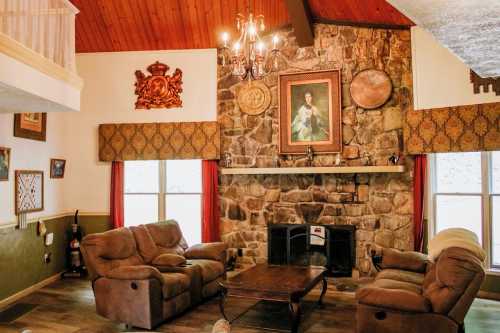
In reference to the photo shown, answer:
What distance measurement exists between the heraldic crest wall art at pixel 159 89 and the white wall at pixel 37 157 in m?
1.29

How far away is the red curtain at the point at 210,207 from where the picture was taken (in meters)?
6.62

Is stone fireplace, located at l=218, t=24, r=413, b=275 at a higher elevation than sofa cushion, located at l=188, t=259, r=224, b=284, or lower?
higher

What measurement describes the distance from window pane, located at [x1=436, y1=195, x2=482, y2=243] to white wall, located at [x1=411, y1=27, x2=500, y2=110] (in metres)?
1.23

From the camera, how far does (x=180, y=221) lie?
6.93 meters

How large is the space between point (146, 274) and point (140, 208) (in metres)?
2.92

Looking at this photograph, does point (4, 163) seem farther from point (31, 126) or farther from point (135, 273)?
point (135, 273)

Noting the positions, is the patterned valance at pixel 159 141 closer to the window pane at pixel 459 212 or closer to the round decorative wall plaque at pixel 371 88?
the round decorative wall plaque at pixel 371 88

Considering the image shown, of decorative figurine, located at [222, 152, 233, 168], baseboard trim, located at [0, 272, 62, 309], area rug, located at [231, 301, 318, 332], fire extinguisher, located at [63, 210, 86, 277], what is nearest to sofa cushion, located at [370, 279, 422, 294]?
area rug, located at [231, 301, 318, 332]

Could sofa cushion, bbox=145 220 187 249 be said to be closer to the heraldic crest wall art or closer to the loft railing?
the heraldic crest wall art

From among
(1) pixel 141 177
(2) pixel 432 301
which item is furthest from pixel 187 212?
(2) pixel 432 301

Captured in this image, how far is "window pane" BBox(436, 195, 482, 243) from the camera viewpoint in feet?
Answer: 18.3

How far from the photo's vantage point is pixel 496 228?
5.47m

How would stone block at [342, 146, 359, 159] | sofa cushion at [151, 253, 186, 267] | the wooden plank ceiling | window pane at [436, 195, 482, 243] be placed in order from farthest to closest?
stone block at [342, 146, 359, 159] → the wooden plank ceiling → window pane at [436, 195, 482, 243] → sofa cushion at [151, 253, 186, 267]

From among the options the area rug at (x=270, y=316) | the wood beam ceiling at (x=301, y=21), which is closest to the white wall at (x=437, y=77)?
the wood beam ceiling at (x=301, y=21)
